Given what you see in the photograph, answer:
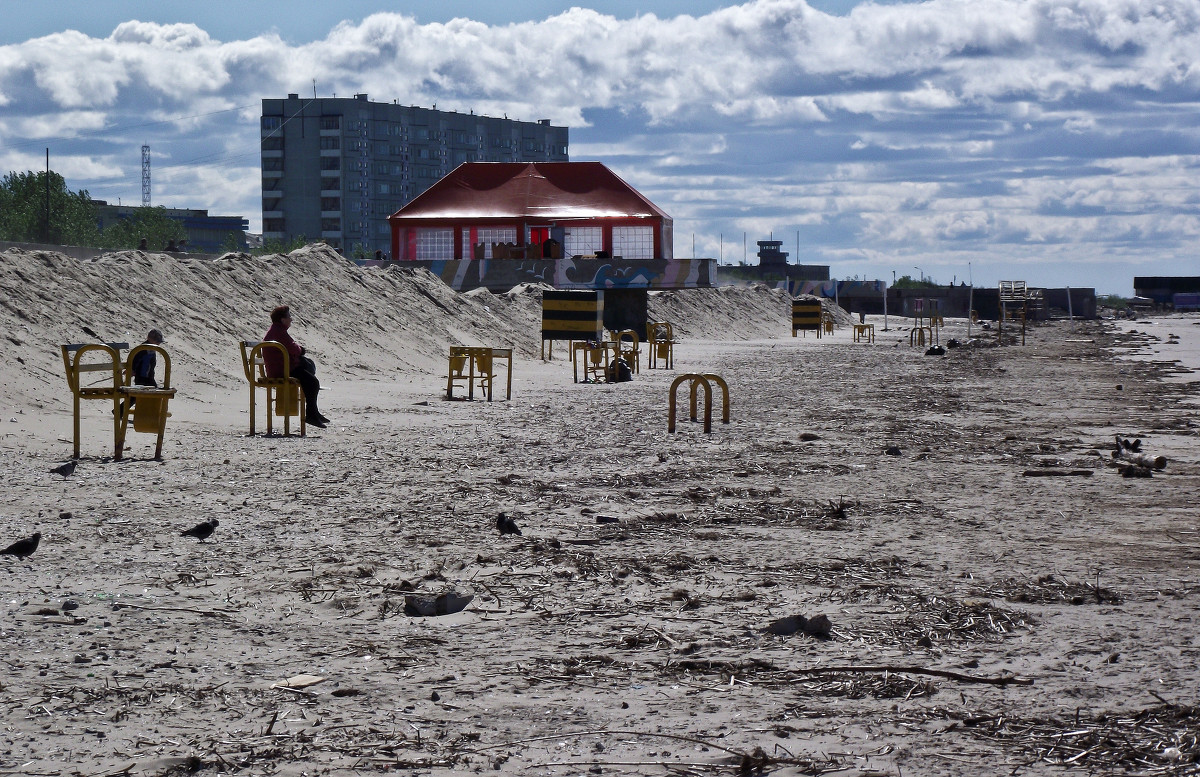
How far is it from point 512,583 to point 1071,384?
2163 centimetres

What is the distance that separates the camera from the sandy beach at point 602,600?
4.36 m

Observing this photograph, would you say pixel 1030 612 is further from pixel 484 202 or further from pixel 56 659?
pixel 484 202

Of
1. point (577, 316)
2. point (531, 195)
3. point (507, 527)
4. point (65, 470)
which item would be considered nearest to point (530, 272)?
point (531, 195)

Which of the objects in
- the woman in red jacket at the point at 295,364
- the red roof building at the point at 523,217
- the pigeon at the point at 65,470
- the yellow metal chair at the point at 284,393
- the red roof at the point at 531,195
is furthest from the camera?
the red roof at the point at 531,195

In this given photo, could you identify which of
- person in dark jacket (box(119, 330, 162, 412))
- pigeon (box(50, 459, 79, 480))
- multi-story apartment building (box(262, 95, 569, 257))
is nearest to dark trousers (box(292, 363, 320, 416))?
person in dark jacket (box(119, 330, 162, 412))

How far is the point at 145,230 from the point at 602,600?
125 meters

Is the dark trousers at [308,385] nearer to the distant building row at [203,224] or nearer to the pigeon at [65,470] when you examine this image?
the pigeon at [65,470]

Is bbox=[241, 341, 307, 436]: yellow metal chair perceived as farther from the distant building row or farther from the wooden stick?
the distant building row

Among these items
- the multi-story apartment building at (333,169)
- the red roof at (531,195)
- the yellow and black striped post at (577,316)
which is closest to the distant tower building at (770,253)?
the multi-story apartment building at (333,169)

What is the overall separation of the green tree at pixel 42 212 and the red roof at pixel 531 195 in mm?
44643

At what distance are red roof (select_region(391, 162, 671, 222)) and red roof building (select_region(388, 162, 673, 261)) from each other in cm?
6

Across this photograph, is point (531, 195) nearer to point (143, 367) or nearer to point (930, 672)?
point (143, 367)

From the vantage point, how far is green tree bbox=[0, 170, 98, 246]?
107 metres

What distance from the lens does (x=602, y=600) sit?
6.49m
